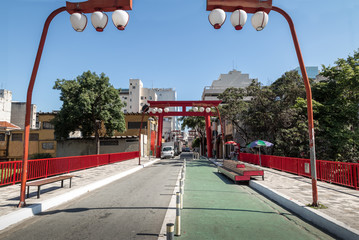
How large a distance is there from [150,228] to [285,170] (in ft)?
43.4

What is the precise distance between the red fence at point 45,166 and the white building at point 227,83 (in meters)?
62.4

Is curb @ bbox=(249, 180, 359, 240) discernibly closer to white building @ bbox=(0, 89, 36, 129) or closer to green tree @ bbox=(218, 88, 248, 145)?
green tree @ bbox=(218, 88, 248, 145)

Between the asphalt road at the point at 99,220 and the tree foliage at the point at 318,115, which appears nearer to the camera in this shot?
the asphalt road at the point at 99,220

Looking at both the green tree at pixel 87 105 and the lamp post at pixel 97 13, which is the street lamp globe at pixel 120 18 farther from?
the green tree at pixel 87 105

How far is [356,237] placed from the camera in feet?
14.4

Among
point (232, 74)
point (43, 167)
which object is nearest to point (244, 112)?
point (43, 167)

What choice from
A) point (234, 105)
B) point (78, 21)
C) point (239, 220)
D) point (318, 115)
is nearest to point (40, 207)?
point (78, 21)

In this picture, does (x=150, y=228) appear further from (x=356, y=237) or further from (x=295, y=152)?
(x=295, y=152)

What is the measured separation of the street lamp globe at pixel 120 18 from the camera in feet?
18.3

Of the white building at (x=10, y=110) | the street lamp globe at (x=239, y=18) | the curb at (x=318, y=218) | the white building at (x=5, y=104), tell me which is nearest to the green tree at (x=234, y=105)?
the curb at (x=318, y=218)

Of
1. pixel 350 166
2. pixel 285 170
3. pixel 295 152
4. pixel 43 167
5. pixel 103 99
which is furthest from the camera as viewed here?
pixel 103 99

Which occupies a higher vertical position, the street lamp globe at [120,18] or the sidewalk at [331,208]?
the street lamp globe at [120,18]

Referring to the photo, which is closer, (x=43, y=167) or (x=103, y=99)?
(x=43, y=167)

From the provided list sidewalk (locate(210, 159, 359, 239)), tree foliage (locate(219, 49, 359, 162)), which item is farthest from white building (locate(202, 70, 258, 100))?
sidewalk (locate(210, 159, 359, 239))
